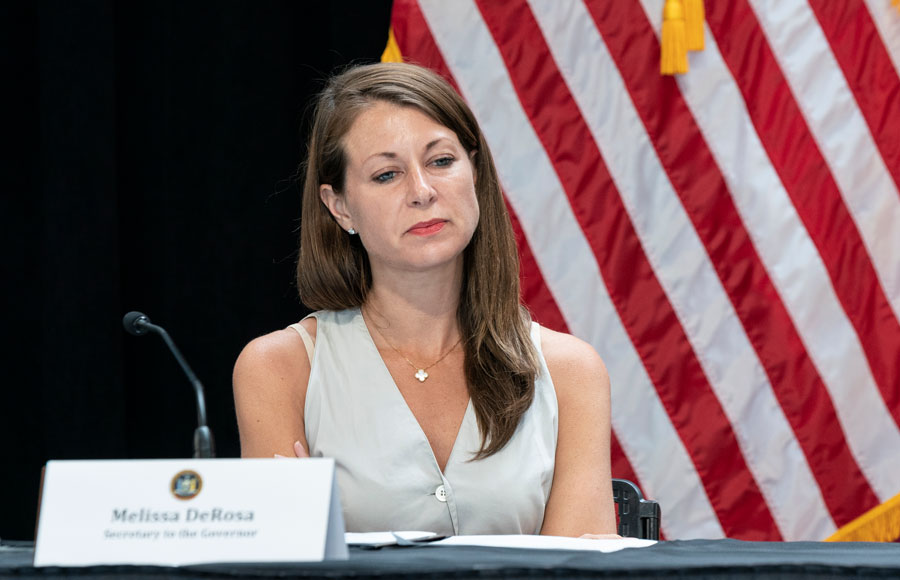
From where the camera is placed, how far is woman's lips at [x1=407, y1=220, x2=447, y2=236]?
178cm

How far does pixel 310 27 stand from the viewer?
9.50ft

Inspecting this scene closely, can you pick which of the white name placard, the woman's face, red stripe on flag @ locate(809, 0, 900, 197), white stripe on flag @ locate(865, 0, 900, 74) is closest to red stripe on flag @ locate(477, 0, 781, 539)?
red stripe on flag @ locate(809, 0, 900, 197)

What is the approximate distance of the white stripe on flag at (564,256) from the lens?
276 cm

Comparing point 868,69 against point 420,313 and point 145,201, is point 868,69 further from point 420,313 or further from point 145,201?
point 145,201

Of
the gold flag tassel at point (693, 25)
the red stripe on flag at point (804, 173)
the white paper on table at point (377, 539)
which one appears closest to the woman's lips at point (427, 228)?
the white paper on table at point (377, 539)

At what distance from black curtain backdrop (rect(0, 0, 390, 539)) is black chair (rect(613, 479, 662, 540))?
46.4 inches

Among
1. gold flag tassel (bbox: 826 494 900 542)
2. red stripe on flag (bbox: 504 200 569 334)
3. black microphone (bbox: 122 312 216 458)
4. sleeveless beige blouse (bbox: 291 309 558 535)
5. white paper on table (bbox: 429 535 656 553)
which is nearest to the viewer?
white paper on table (bbox: 429 535 656 553)

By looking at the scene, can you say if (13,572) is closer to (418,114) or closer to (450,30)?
(418,114)

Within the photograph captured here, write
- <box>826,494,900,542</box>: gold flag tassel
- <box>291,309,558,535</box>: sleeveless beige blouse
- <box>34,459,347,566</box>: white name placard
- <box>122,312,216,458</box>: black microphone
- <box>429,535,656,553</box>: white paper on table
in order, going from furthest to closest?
<box>826,494,900,542</box>: gold flag tassel
<box>291,309,558,535</box>: sleeveless beige blouse
<box>122,312,216,458</box>: black microphone
<box>429,535,656,553</box>: white paper on table
<box>34,459,347,566</box>: white name placard

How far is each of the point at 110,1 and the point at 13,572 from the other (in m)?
2.11

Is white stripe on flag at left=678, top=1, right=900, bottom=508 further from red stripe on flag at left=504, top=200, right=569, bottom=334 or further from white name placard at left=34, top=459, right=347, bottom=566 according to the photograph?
white name placard at left=34, top=459, right=347, bottom=566

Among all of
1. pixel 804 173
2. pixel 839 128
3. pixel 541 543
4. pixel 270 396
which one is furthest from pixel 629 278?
pixel 541 543

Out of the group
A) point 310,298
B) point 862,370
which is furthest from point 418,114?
point 862,370

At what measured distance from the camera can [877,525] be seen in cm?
262
